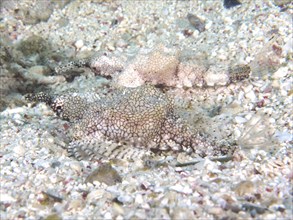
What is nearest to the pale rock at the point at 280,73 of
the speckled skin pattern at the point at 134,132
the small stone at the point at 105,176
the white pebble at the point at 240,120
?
the white pebble at the point at 240,120

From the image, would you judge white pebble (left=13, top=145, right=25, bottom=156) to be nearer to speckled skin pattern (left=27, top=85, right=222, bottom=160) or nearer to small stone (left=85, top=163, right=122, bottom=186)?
speckled skin pattern (left=27, top=85, right=222, bottom=160)

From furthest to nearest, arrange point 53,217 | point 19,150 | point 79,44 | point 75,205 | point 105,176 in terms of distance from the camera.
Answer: point 79,44 → point 19,150 → point 105,176 → point 75,205 → point 53,217

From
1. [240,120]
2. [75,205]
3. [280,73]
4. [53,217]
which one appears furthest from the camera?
[280,73]

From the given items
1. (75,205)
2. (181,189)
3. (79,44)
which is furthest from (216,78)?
(75,205)

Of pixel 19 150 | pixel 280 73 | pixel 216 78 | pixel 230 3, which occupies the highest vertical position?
pixel 230 3

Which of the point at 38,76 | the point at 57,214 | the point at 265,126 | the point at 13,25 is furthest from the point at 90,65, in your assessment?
the point at 57,214

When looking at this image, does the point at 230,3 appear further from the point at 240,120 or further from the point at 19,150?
the point at 19,150

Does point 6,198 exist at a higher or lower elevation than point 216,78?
lower

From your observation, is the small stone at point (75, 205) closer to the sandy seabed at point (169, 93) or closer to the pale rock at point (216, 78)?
the sandy seabed at point (169, 93)
